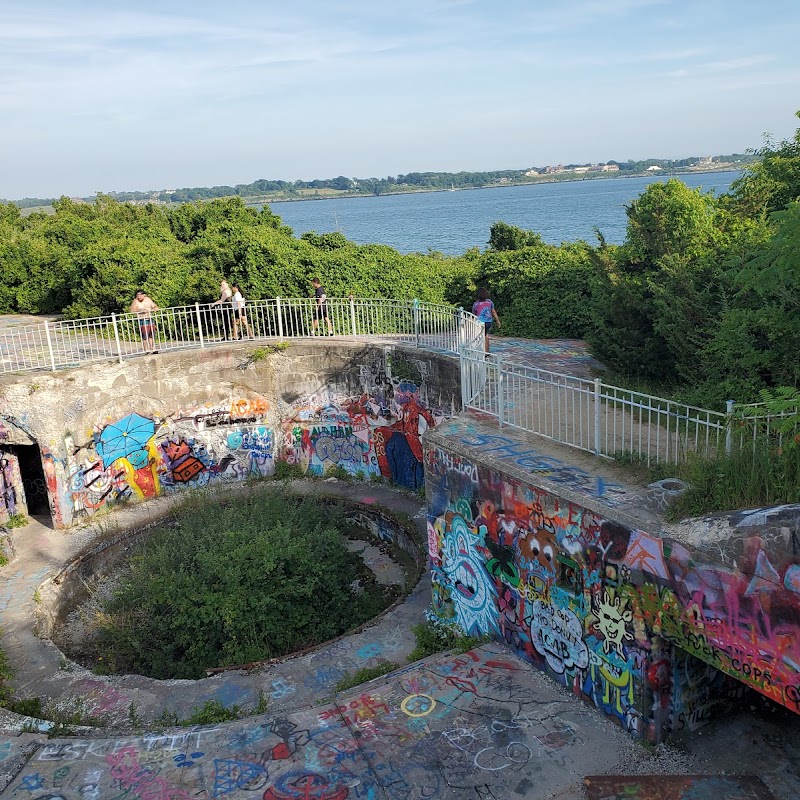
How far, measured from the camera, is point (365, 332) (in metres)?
18.3

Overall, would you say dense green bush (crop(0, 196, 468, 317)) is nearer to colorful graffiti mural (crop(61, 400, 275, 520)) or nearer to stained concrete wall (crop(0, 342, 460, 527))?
stained concrete wall (crop(0, 342, 460, 527))

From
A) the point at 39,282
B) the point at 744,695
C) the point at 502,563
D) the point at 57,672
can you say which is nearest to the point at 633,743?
the point at 744,695

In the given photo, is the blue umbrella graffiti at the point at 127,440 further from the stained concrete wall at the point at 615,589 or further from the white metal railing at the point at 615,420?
the stained concrete wall at the point at 615,589

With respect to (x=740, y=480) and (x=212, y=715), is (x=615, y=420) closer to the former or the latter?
(x=740, y=480)

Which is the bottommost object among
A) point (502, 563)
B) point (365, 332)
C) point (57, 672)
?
point (57, 672)

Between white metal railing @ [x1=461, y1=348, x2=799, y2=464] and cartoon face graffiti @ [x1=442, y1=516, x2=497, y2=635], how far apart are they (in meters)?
1.82

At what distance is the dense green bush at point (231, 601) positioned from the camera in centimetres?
1152

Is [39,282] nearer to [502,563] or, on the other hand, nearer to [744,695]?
[502,563]

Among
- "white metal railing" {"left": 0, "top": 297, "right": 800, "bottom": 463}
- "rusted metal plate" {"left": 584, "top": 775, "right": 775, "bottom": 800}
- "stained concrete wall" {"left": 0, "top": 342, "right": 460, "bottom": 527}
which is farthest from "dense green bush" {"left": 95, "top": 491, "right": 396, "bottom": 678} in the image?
"rusted metal plate" {"left": 584, "top": 775, "right": 775, "bottom": 800}

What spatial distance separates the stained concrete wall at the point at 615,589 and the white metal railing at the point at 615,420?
0.85 m

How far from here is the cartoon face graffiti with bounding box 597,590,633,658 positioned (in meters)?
7.87

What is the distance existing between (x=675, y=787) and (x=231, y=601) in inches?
277

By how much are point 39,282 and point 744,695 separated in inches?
971

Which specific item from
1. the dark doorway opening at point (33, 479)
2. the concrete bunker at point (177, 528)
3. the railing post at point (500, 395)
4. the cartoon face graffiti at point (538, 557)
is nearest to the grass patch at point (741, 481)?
A: the cartoon face graffiti at point (538, 557)
